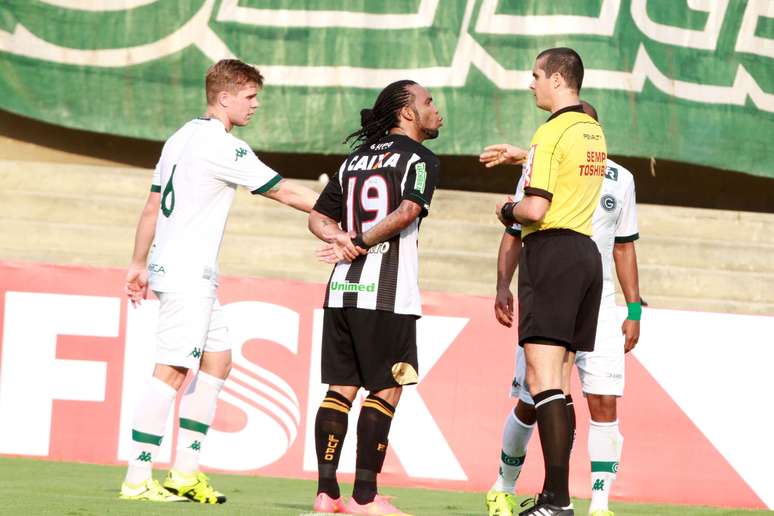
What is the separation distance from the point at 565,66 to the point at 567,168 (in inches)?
17.2

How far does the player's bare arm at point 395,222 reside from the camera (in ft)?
17.2

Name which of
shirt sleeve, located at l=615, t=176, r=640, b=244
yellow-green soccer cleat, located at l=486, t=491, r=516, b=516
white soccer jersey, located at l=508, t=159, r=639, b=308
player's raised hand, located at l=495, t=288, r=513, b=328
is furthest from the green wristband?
yellow-green soccer cleat, located at l=486, t=491, r=516, b=516

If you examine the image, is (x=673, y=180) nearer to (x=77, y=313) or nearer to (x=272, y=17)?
(x=272, y=17)

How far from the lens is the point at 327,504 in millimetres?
5273

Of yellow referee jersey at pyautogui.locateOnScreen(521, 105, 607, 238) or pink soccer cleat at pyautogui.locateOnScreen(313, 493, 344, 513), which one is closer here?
yellow referee jersey at pyautogui.locateOnScreen(521, 105, 607, 238)

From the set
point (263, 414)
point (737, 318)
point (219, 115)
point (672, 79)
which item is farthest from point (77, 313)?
point (672, 79)

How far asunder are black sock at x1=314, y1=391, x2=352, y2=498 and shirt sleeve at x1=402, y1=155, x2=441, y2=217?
91 centimetres

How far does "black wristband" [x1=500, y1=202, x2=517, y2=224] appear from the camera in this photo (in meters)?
5.08

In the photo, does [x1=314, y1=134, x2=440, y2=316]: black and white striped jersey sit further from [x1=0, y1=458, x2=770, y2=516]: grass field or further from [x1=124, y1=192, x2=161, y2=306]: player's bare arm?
[x1=124, y1=192, x2=161, y2=306]: player's bare arm

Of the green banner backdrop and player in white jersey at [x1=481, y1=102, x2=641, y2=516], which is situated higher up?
the green banner backdrop

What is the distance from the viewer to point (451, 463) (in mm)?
8328

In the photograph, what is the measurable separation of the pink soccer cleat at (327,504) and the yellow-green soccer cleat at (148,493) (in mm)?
794

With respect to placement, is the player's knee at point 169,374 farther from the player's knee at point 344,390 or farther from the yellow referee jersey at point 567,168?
the yellow referee jersey at point 567,168

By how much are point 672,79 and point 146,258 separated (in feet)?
31.8
